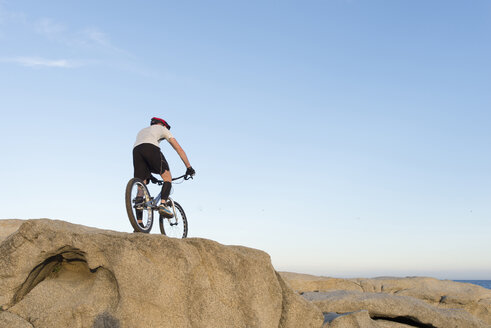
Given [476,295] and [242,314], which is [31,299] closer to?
[242,314]

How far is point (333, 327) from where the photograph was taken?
11.8 m

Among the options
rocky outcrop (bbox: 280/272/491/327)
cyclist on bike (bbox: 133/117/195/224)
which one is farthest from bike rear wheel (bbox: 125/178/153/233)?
rocky outcrop (bbox: 280/272/491/327)

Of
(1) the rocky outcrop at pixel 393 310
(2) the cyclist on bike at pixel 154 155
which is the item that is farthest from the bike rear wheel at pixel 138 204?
(1) the rocky outcrop at pixel 393 310

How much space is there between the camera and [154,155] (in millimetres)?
11422

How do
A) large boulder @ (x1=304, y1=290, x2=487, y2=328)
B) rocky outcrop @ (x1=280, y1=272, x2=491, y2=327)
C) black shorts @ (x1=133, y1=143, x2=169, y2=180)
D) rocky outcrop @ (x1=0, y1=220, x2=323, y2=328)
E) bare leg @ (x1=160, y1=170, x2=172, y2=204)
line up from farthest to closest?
large boulder @ (x1=304, y1=290, x2=487, y2=328) < rocky outcrop @ (x1=280, y1=272, x2=491, y2=327) < bare leg @ (x1=160, y1=170, x2=172, y2=204) < black shorts @ (x1=133, y1=143, x2=169, y2=180) < rocky outcrop @ (x1=0, y1=220, x2=323, y2=328)

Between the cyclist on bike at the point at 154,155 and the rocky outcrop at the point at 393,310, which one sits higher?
the cyclist on bike at the point at 154,155

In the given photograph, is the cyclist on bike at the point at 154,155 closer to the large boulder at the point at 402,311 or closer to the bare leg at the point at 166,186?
the bare leg at the point at 166,186

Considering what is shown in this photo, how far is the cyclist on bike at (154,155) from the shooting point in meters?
11.4

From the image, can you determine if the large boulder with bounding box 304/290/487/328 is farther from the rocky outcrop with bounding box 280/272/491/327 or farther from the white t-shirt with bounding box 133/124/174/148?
the white t-shirt with bounding box 133/124/174/148

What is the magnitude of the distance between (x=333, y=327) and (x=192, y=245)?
4445 mm

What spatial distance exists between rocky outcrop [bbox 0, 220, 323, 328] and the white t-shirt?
2588 mm

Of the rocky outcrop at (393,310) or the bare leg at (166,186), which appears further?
the rocky outcrop at (393,310)

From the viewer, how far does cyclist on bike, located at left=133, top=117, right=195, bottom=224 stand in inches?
448

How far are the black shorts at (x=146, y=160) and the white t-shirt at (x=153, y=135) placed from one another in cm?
13
